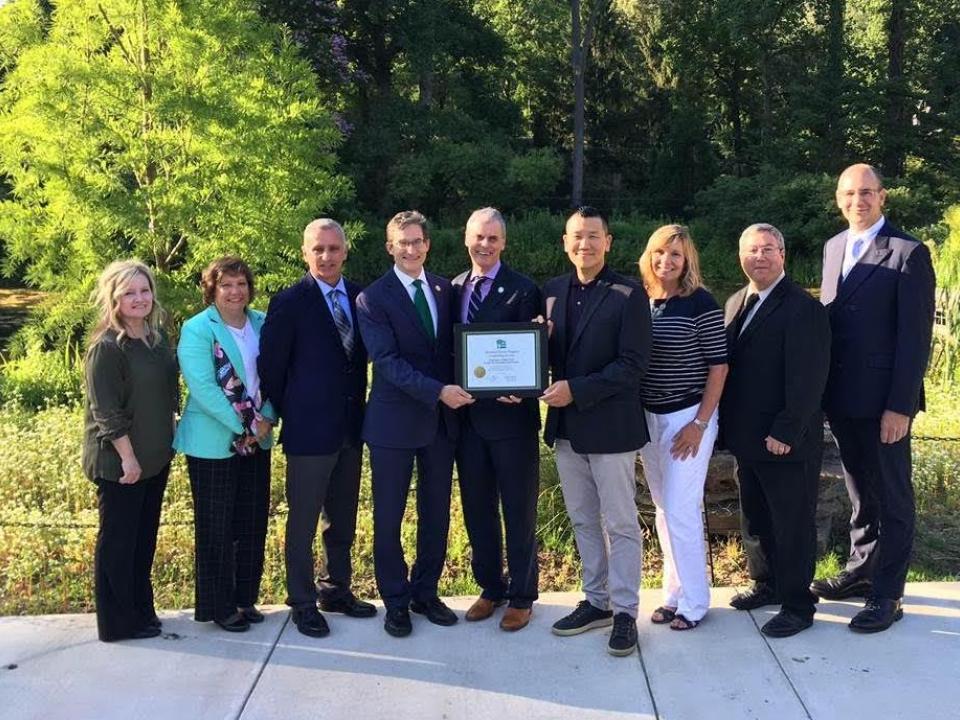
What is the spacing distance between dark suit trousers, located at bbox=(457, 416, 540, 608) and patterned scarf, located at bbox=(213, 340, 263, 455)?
1.01 m

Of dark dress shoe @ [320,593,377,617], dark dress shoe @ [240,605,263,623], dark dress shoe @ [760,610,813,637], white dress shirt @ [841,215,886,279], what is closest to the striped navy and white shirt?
white dress shirt @ [841,215,886,279]

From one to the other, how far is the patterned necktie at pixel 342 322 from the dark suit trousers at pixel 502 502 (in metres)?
0.69

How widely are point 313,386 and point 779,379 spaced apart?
7.26 ft

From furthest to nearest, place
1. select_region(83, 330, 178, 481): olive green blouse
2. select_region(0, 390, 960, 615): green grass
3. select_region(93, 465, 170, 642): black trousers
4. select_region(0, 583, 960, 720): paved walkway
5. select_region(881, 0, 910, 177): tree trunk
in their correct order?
select_region(881, 0, 910, 177): tree trunk → select_region(0, 390, 960, 615): green grass → select_region(93, 465, 170, 642): black trousers → select_region(83, 330, 178, 481): olive green blouse → select_region(0, 583, 960, 720): paved walkway

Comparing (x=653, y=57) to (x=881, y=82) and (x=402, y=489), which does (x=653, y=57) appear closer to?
(x=881, y=82)

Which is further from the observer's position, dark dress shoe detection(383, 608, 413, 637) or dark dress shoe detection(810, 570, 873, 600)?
dark dress shoe detection(810, 570, 873, 600)

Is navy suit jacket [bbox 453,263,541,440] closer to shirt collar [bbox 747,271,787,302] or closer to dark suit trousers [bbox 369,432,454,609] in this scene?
dark suit trousers [bbox 369,432,454,609]

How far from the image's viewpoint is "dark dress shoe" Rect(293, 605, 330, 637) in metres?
4.32

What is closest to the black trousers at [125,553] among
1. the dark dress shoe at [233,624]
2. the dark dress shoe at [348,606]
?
the dark dress shoe at [233,624]

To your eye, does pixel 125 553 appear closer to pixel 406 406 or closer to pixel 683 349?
pixel 406 406

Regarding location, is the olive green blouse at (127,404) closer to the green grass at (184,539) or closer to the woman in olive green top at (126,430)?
the woman in olive green top at (126,430)

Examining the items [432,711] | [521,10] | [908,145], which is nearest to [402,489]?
[432,711]

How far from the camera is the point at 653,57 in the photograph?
3338 cm

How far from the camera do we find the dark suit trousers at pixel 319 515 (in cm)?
431
